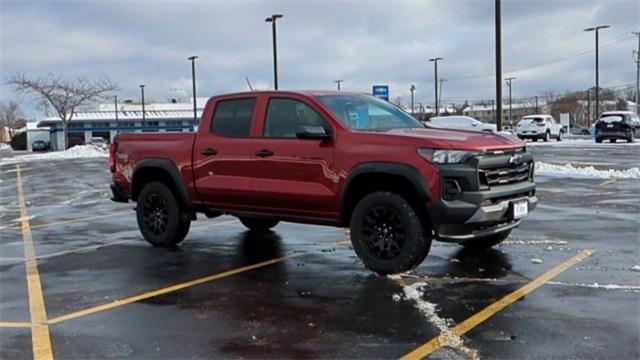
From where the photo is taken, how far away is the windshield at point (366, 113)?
24.3 ft

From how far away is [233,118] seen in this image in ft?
27.1

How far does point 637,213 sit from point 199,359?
840 centimetres

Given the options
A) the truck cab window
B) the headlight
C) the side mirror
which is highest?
the truck cab window

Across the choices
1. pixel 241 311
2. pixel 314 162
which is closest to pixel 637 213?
pixel 314 162

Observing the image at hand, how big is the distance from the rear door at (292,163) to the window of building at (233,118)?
254 millimetres

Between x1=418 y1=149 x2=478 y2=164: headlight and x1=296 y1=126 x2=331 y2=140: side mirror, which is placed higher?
x1=296 y1=126 x2=331 y2=140: side mirror

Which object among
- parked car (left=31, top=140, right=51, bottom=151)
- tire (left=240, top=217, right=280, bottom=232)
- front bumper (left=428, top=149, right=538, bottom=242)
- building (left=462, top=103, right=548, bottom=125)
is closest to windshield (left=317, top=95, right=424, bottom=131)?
front bumper (left=428, top=149, right=538, bottom=242)

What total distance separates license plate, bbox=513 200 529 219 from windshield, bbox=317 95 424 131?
59.4 inches

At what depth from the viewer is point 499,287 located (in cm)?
638

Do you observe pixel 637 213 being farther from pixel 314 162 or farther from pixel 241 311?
pixel 241 311

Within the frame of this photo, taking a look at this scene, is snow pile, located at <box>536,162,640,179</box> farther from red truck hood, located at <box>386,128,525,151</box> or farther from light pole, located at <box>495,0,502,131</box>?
red truck hood, located at <box>386,128,525,151</box>

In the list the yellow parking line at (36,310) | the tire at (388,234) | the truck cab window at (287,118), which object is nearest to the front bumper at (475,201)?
the tire at (388,234)

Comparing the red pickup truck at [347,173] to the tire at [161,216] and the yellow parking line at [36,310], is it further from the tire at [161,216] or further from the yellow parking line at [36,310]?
the yellow parking line at [36,310]

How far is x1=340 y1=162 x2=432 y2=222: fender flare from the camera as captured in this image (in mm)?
6551
